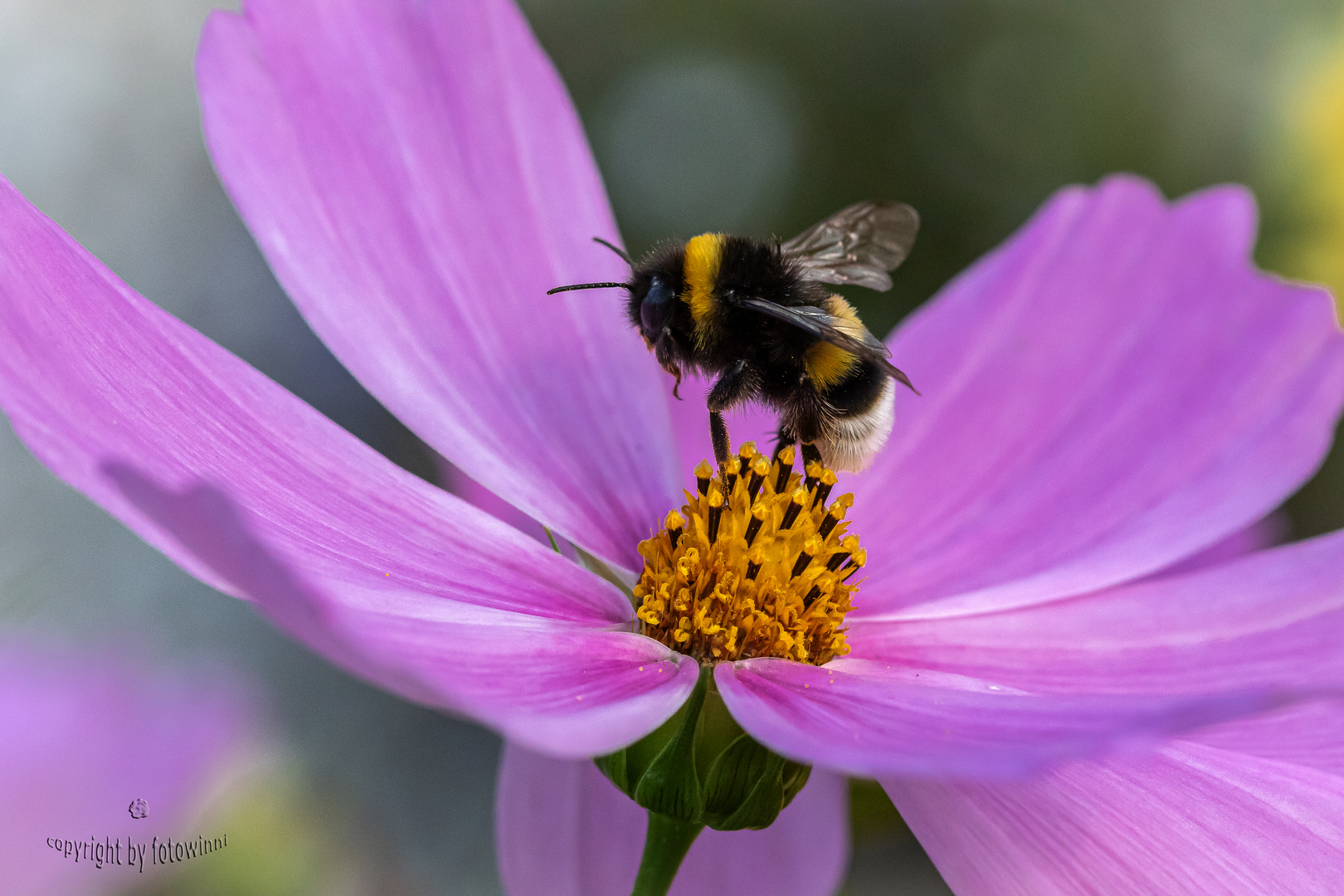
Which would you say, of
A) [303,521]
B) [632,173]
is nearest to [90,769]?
[303,521]

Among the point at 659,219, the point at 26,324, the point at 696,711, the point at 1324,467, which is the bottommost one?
the point at 1324,467

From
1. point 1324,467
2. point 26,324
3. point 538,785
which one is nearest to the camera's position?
point 26,324

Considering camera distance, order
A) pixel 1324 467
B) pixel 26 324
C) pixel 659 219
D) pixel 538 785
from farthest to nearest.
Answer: pixel 659 219, pixel 1324 467, pixel 538 785, pixel 26 324

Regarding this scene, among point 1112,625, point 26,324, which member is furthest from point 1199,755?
point 26,324

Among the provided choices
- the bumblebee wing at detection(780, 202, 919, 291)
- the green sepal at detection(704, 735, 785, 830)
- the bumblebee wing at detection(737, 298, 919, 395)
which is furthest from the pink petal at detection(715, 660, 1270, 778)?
the bumblebee wing at detection(780, 202, 919, 291)

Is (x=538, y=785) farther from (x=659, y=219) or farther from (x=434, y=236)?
(x=659, y=219)

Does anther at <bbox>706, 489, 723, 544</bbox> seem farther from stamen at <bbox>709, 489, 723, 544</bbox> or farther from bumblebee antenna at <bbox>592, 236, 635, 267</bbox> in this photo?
bumblebee antenna at <bbox>592, 236, 635, 267</bbox>
